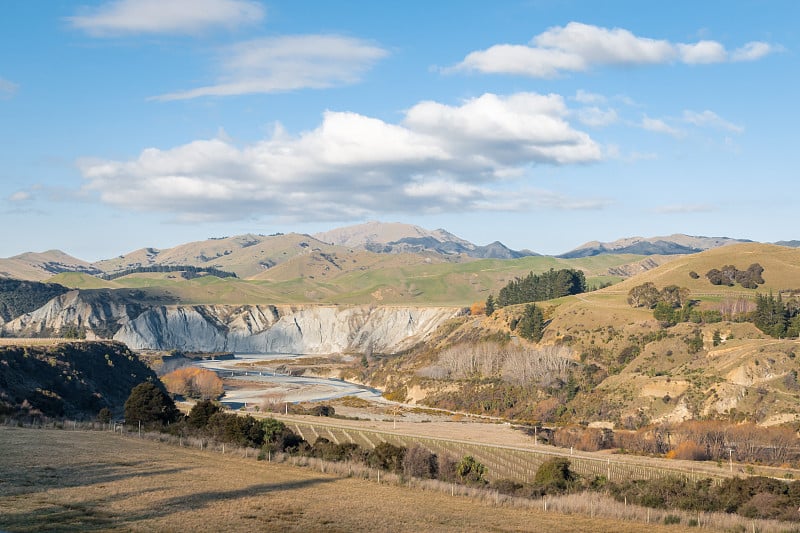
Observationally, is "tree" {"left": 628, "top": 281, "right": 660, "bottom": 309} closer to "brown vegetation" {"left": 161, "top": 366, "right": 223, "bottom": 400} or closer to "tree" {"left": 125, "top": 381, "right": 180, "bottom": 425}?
"brown vegetation" {"left": 161, "top": 366, "right": 223, "bottom": 400}

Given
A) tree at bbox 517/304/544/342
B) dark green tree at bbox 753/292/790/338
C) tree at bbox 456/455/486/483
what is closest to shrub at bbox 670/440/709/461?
tree at bbox 456/455/486/483

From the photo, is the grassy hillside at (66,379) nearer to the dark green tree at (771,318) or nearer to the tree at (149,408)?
the tree at (149,408)

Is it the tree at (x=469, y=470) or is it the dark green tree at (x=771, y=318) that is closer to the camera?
the tree at (x=469, y=470)

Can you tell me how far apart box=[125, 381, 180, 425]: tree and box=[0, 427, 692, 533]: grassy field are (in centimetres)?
1996

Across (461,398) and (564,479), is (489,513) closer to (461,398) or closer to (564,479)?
(564,479)

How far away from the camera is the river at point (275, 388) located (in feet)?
375

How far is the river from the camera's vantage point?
114250 millimetres

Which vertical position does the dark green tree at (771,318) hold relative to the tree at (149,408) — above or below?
above

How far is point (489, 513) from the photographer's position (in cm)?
3114

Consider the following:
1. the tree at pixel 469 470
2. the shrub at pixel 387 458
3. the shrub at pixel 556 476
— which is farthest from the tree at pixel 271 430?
the shrub at pixel 556 476

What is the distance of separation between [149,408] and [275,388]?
68.2m

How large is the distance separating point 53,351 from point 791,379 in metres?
93.2

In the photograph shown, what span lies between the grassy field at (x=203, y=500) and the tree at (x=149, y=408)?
20.0 meters

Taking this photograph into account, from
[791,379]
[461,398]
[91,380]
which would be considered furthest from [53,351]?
[791,379]
